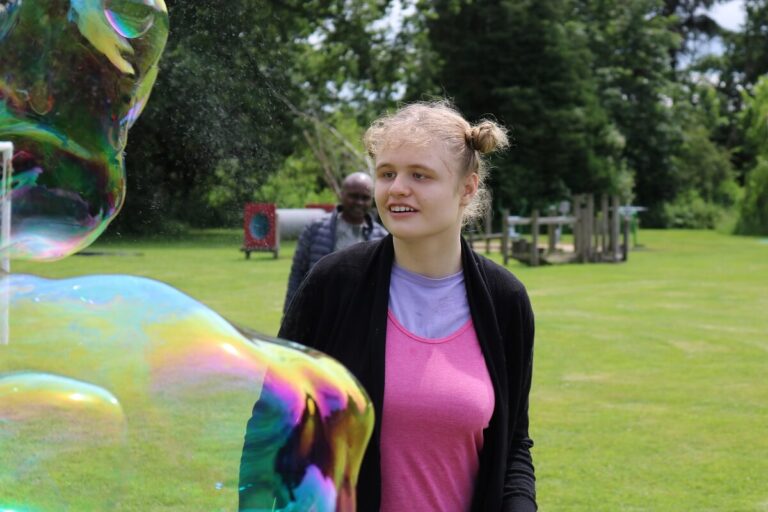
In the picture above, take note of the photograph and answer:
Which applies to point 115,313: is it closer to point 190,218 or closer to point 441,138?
point 441,138

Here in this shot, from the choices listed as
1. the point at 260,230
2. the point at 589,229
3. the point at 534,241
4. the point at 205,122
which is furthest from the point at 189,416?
the point at 589,229

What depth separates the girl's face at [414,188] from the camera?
209 centimetres

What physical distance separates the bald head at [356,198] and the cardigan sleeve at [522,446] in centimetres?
371

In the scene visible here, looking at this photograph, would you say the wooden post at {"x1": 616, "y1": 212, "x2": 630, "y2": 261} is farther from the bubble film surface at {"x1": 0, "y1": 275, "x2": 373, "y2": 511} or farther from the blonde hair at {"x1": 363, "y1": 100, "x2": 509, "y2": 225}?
the bubble film surface at {"x1": 0, "y1": 275, "x2": 373, "y2": 511}

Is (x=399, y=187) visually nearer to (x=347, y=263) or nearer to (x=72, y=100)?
(x=347, y=263)

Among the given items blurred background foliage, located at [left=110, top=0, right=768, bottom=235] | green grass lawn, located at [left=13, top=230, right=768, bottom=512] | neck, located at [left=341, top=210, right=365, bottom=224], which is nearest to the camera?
green grass lawn, located at [left=13, top=230, right=768, bottom=512]

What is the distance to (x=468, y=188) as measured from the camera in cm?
226

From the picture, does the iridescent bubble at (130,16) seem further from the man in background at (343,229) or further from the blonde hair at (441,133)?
the man in background at (343,229)

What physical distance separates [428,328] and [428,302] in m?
0.06

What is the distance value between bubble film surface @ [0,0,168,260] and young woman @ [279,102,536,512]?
2.82ft

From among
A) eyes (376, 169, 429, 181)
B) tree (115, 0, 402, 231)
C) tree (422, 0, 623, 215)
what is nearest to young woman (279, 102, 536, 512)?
eyes (376, 169, 429, 181)

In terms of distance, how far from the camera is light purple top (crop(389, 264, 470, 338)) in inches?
88.0

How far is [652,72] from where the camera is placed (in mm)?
40969

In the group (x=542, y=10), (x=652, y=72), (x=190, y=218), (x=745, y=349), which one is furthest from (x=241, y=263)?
(x=652, y=72)
